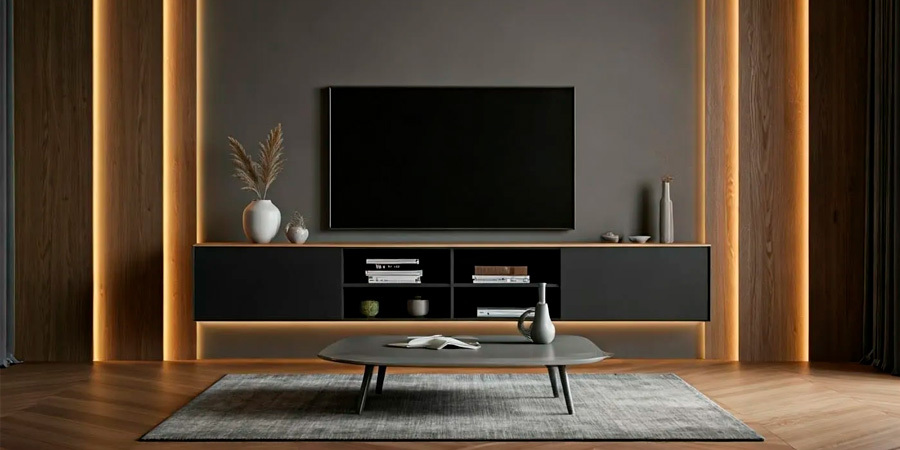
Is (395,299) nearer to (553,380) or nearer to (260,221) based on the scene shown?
(260,221)

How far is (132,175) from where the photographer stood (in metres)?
5.35

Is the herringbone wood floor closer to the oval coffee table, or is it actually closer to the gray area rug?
the gray area rug

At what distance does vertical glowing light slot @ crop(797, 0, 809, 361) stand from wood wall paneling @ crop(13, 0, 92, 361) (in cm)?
404

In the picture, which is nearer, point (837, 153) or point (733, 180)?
point (837, 153)

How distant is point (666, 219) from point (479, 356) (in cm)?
205

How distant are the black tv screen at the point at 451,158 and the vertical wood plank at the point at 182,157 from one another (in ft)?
2.64

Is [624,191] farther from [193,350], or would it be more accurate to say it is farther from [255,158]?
[193,350]

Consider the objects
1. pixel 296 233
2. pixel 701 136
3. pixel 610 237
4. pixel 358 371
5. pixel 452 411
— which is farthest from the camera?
pixel 701 136

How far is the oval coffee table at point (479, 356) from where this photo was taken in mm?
3621

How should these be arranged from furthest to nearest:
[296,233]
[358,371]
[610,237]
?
[610,237] → [296,233] → [358,371]

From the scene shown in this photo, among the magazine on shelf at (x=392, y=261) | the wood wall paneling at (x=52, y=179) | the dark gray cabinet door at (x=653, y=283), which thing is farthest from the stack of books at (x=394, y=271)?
the wood wall paneling at (x=52, y=179)

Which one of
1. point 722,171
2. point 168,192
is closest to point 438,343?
point 168,192

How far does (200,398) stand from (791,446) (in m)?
2.45

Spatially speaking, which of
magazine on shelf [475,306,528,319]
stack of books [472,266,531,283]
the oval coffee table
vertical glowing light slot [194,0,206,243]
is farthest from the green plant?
the oval coffee table
